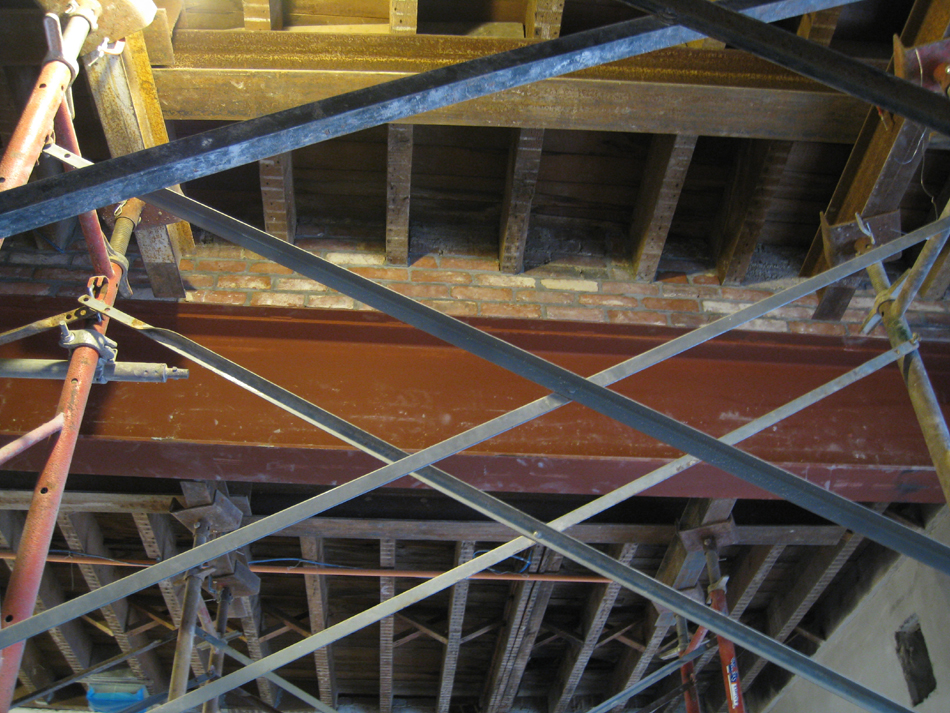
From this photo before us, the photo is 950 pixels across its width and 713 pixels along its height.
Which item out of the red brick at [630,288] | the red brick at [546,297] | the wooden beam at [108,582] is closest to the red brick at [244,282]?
the red brick at [546,297]

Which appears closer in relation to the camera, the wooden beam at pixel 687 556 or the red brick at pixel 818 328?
the red brick at pixel 818 328

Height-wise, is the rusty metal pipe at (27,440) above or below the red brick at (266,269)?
below

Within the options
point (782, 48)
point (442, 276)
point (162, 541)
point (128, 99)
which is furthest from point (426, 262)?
point (162, 541)

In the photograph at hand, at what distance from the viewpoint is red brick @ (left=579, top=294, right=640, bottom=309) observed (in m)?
3.92

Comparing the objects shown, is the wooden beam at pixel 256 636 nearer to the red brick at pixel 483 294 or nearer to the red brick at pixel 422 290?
the red brick at pixel 422 290

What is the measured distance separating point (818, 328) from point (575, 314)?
4.01 feet

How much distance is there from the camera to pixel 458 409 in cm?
341

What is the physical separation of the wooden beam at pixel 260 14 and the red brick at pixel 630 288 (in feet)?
6.38

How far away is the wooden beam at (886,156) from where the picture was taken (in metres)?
3.12

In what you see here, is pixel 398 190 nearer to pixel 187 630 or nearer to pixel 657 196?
pixel 657 196

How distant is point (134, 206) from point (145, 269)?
0.61 metres

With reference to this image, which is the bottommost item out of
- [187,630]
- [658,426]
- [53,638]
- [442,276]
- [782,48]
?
[658,426]

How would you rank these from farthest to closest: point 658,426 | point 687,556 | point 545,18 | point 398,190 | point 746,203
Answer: point 687,556 → point 746,203 → point 398,190 → point 545,18 → point 658,426

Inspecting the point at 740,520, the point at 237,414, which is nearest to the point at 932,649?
the point at 740,520
